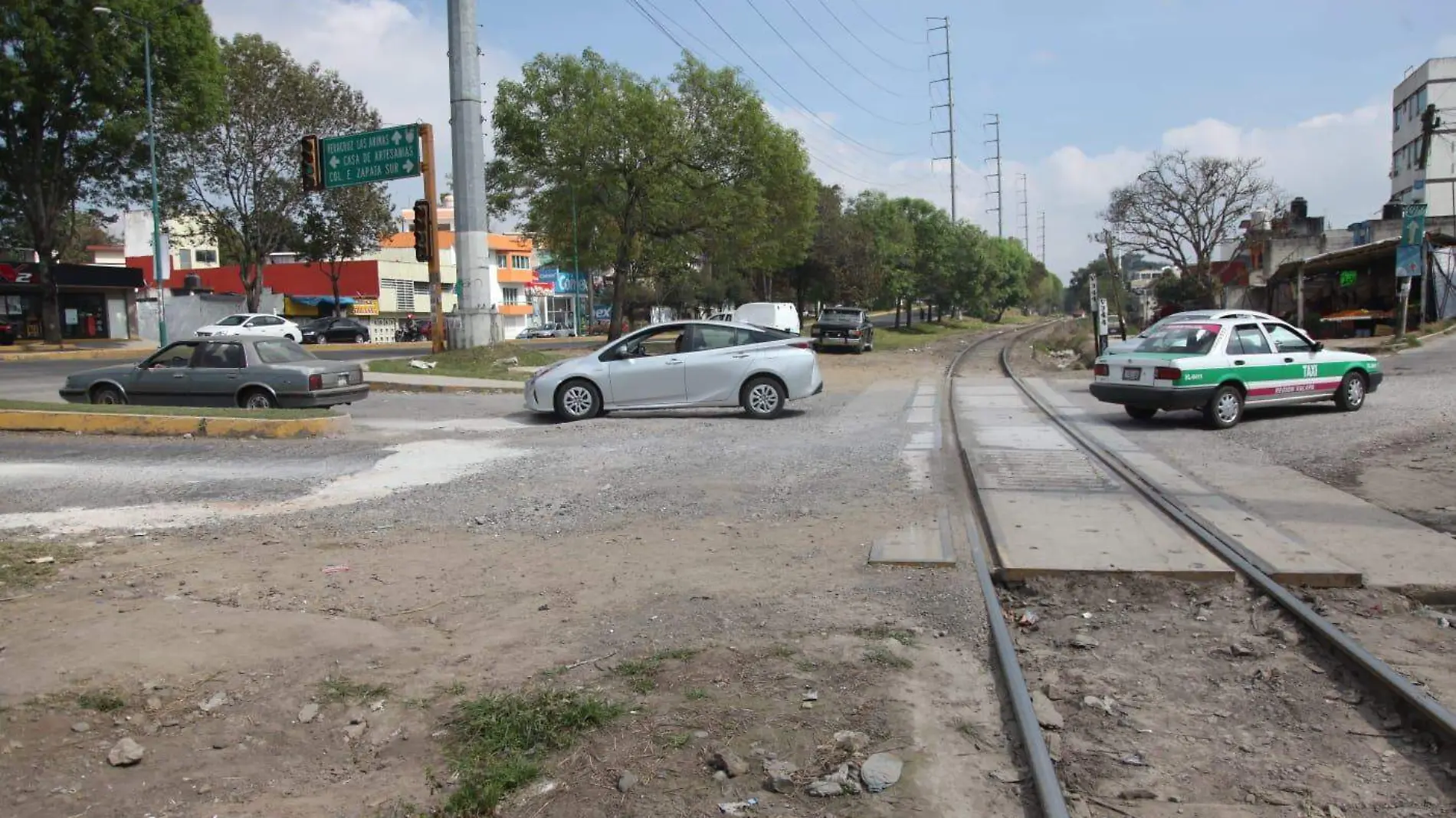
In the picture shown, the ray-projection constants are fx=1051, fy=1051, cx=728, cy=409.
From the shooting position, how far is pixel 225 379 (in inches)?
630

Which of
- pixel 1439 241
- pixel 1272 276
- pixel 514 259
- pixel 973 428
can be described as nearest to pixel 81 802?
Answer: pixel 973 428

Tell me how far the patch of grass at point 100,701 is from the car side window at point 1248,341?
13994mm

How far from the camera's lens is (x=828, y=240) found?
61.2 metres

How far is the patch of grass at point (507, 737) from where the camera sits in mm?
3836

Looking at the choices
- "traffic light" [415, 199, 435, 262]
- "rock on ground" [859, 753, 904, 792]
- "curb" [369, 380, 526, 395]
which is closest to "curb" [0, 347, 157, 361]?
"traffic light" [415, 199, 435, 262]

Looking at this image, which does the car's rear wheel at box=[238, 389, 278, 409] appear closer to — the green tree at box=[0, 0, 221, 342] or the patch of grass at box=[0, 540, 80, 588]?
the patch of grass at box=[0, 540, 80, 588]

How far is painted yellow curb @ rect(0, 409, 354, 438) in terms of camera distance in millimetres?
13352

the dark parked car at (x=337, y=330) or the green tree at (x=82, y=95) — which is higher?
the green tree at (x=82, y=95)

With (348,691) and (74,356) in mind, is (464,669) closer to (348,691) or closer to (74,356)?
(348,691)

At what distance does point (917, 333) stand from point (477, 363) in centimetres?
5080

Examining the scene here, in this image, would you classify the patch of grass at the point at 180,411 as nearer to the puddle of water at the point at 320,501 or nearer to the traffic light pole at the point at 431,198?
the puddle of water at the point at 320,501

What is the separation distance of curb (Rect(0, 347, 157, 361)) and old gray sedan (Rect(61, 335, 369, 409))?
17727 mm

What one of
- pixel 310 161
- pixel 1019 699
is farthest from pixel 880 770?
pixel 310 161

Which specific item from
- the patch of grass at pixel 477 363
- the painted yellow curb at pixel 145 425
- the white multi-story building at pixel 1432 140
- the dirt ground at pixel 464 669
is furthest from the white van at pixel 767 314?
the white multi-story building at pixel 1432 140
